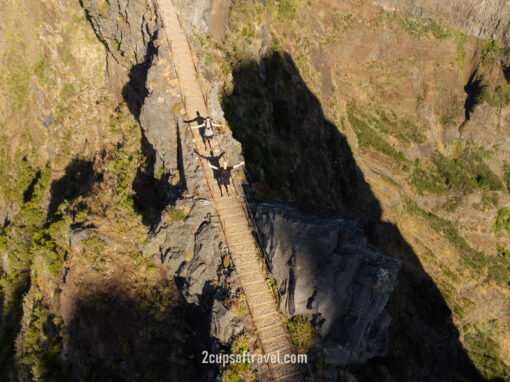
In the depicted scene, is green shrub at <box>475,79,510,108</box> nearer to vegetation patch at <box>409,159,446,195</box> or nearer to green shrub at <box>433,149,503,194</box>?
green shrub at <box>433,149,503,194</box>

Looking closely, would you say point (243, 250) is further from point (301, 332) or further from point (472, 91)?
point (472, 91)

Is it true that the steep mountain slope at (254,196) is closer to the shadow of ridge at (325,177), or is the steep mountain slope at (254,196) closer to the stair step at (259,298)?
the shadow of ridge at (325,177)

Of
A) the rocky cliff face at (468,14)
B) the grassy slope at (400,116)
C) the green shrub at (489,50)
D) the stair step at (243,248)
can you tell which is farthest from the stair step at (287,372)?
the green shrub at (489,50)

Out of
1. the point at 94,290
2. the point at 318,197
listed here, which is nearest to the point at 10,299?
the point at 94,290

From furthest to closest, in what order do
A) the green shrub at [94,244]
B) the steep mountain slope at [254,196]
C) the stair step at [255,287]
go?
the green shrub at [94,244]
the steep mountain slope at [254,196]
the stair step at [255,287]

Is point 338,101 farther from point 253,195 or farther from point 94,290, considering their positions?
point 94,290

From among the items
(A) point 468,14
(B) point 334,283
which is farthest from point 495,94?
(B) point 334,283
